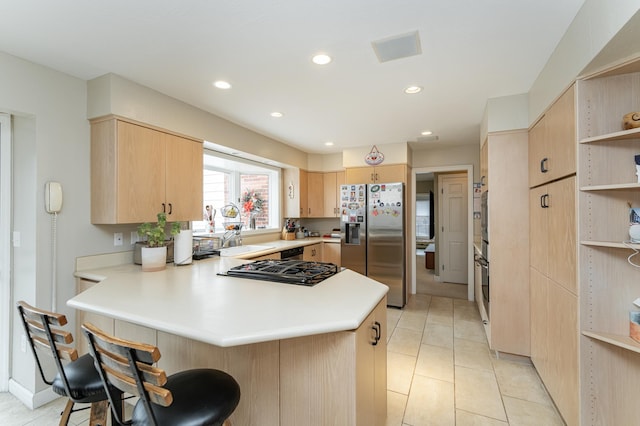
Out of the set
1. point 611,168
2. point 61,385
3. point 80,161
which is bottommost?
point 61,385

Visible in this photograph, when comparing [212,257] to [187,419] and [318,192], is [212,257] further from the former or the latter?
[318,192]

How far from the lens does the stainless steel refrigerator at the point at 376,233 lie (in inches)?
162

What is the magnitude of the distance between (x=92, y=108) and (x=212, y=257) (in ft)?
5.49

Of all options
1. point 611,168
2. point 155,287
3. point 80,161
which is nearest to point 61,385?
point 155,287

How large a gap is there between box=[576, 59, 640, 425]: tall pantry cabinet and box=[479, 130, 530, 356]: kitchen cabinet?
42.1 inches

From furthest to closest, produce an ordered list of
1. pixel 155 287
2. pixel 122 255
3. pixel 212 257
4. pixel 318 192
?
pixel 318 192
pixel 212 257
pixel 122 255
pixel 155 287

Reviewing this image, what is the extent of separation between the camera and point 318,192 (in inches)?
206

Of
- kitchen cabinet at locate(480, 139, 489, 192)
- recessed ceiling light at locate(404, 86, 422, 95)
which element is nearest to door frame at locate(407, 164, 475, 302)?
kitchen cabinet at locate(480, 139, 489, 192)

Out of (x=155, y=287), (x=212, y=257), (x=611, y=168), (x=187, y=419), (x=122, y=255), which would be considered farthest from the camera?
(x=212, y=257)

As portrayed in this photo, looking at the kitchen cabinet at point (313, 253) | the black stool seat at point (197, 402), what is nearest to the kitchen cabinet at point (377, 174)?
the kitchen cabinet at point (313, 253)

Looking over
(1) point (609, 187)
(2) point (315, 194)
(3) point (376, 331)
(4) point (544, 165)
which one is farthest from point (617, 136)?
(2) point (315, 194)

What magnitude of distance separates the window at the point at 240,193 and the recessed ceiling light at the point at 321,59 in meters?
1.98

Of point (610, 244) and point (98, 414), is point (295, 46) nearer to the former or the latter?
point (610, 244)

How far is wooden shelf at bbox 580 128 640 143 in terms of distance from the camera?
1.35 metres
